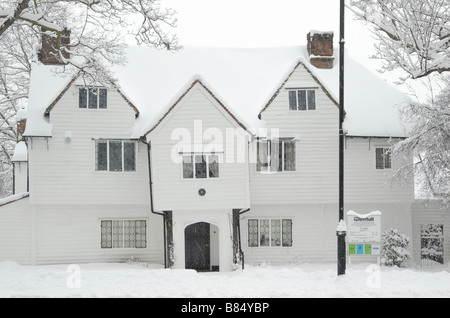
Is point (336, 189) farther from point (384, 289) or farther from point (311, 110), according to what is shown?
point (384, 289)

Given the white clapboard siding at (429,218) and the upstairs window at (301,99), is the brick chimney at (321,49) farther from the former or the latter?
the white clapboard siding at (429,218)

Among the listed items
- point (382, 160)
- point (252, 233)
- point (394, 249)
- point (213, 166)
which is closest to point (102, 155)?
point (213, 166)

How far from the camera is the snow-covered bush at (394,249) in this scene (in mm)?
23578

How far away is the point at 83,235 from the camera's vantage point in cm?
2483

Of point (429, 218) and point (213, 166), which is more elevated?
point (213, 166)

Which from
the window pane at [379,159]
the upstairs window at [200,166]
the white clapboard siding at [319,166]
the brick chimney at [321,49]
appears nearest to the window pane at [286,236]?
the white clapboard siding at [319,166]

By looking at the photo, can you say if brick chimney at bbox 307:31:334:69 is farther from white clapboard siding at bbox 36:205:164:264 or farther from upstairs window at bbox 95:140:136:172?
white clapboard siding at bbox 36:205:164:264

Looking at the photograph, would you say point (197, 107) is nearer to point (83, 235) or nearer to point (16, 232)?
point (83, 235)

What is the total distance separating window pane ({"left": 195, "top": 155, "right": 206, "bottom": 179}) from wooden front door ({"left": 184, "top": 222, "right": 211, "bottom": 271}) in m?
3.02

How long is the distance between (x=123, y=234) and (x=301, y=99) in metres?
9.93

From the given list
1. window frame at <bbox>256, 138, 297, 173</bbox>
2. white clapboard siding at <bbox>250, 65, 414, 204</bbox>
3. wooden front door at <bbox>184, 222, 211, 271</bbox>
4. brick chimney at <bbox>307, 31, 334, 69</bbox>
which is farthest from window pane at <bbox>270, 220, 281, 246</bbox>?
brick chimney at <bbox>307, 31, 334, 69</bbox>

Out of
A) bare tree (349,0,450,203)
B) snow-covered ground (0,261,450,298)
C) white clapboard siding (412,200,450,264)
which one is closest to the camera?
snow-covered ground (0,261,450,298)

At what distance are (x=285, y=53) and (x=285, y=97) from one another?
5004mm

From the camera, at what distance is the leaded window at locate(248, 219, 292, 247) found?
25531mm
